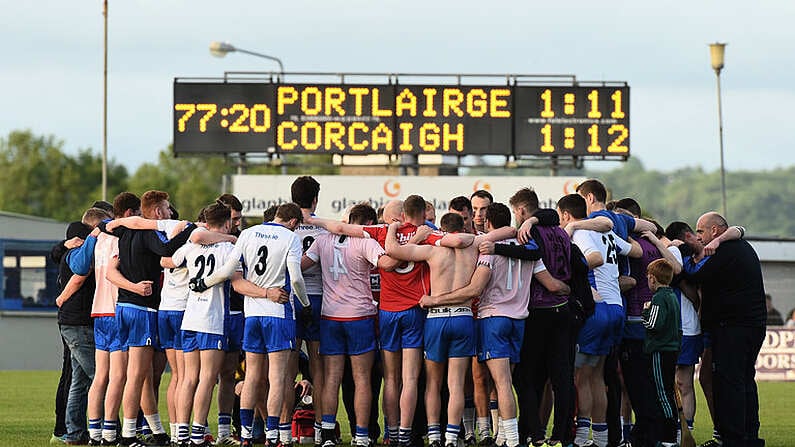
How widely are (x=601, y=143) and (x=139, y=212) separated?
1472cm

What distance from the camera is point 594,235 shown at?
1371 cm

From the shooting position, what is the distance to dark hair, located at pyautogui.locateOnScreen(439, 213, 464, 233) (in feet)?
44.4

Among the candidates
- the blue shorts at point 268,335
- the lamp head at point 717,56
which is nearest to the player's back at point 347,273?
the blue shorts at point 268,335

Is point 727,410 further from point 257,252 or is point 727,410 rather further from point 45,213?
point 45,213

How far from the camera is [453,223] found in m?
13.5

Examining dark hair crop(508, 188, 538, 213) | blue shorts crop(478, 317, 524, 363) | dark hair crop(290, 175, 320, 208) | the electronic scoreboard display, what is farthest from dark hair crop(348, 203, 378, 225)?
the electronic scoreboard display

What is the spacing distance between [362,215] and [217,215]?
5.02 ft

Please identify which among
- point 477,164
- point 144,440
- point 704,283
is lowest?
point 144,440

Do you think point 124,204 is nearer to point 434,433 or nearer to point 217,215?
point 217,215

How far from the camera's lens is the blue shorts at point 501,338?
13.3 metres

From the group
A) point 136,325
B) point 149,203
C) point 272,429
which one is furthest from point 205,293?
point 272,429

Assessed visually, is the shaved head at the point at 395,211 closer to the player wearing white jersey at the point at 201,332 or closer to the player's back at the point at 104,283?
the player wearing white jersey at the point at 201,332

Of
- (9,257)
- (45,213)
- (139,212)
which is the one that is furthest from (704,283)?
(45,213)

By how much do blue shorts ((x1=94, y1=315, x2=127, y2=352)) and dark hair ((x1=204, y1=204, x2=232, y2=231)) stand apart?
1.44m
